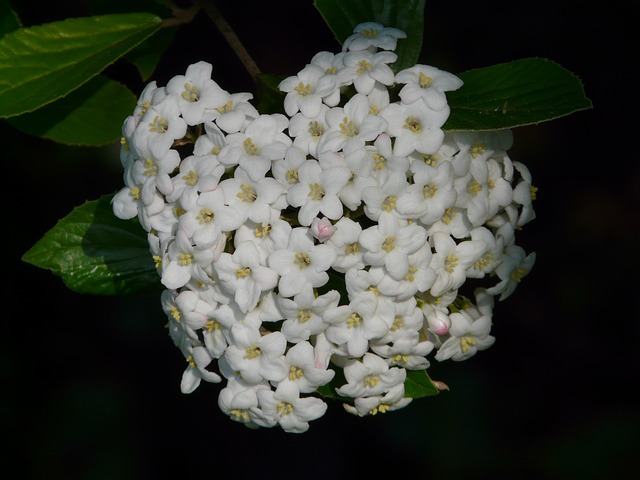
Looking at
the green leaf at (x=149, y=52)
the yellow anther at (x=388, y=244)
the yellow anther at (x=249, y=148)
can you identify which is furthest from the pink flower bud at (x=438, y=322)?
the green leaf at (x=149, y=52)

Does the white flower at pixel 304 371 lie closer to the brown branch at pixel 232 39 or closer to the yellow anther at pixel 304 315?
the yellow anther at pixel 304 315

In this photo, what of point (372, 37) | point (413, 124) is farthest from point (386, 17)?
point (413, 124)

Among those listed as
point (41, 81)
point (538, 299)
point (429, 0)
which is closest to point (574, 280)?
point (538, 299)

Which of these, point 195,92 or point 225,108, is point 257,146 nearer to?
point 225,108

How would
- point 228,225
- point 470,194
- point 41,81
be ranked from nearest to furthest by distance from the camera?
1. point 228,225
2. point 470,194
3. point 41,81

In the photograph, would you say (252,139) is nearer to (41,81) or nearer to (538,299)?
(41,81)
